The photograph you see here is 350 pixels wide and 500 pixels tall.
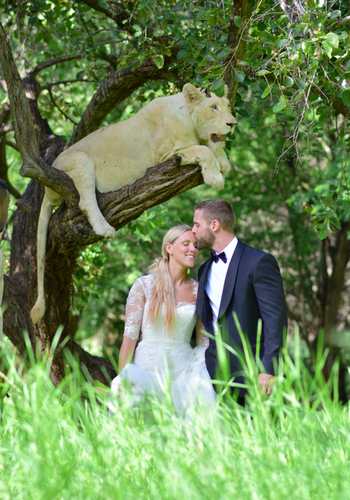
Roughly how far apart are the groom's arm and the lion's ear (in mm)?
1572

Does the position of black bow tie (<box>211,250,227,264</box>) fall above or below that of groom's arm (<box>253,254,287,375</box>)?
above

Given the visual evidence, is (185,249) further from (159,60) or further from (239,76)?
(159,60)

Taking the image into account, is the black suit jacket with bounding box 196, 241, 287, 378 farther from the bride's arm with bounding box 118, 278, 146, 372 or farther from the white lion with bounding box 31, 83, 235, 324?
the white lion with bounding box 31, 83, 235, 324

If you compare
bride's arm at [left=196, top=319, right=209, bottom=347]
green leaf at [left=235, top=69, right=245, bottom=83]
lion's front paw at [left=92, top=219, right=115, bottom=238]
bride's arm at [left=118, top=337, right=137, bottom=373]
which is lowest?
bride's arm at [left=118, top=337, right=137, bottom=373]

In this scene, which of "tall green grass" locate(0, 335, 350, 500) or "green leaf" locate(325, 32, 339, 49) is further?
"green leaf" locate(325, 32, 339, 49)

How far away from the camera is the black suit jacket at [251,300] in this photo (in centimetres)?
524

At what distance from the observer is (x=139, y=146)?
671 cm

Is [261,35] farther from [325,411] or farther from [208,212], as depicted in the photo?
[325,411]

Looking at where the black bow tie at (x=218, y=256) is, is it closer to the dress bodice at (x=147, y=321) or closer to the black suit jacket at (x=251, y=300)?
the black suit jacket at (x=251, y=300)

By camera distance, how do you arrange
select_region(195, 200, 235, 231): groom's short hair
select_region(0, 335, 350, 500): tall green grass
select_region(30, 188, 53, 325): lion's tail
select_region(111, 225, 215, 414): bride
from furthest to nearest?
select_region(30, 188, 53, 325): lion's tail < select_region(111, 225, 215, 414): bride < select_region(195, 200, 235, 231): groom's short hair < select_region(0, 335, 350, 500): tall green grass

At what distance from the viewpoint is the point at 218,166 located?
6227 mm

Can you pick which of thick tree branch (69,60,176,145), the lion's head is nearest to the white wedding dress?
the lion's head

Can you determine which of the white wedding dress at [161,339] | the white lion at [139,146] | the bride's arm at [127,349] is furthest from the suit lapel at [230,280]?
the white lion at [139,146]

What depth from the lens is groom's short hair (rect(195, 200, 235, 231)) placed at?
550 centimetres
